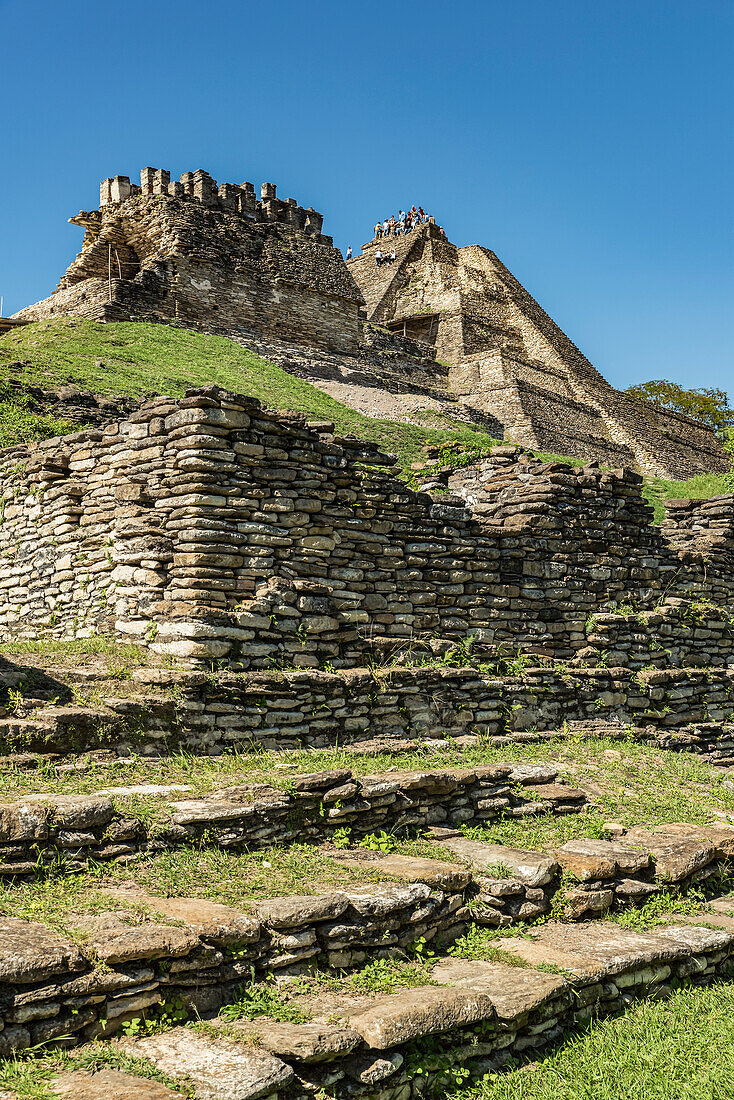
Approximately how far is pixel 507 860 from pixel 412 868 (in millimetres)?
762

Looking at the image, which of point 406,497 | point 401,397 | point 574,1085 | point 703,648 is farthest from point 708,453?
point 574,1085

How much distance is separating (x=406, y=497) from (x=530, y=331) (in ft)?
155

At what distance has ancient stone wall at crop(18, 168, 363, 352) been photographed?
2559 centimetres

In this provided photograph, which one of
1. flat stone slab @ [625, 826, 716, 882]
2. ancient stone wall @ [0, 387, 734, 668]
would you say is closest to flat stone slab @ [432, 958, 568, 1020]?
flat stone slab @ [625, 826, 716, 882]

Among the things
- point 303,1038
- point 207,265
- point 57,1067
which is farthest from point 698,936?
point 207,265

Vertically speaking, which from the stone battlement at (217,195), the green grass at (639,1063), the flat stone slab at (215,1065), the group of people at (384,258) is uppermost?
the group of people at (384,258)

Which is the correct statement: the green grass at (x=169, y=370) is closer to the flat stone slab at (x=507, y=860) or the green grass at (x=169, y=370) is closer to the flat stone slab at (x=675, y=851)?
the flat stone slab at (x=675, y=851)

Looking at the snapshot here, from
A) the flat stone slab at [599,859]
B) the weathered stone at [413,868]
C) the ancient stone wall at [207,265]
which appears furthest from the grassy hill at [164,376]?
the weathered stone at [413,868]

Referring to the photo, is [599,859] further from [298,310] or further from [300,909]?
[298,310]

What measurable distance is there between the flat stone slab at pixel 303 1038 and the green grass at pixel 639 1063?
71 cm

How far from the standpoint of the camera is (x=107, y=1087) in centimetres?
307

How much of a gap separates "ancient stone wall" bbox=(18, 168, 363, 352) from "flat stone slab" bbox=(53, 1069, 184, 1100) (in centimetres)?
2259

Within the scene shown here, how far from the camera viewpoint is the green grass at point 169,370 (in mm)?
17703

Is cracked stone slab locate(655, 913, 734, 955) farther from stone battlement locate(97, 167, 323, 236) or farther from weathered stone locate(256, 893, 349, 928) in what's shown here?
stone battlement locate(97, 167, 323, 236)
